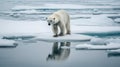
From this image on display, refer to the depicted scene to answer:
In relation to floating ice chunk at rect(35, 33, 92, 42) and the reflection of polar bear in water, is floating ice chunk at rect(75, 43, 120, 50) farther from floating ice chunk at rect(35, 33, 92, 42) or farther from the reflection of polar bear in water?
floating ice chunk at rect(35, 33, 92, 42)

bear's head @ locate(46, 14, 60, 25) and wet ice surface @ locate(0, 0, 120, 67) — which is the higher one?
bear's head @ locate(46, 14, 60, 25)

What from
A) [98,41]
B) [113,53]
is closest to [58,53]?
[113,53]

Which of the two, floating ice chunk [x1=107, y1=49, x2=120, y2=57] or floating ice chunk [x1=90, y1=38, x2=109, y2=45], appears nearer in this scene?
floating ice chunk [x1=107, y1=49, x2=120, y2=57]

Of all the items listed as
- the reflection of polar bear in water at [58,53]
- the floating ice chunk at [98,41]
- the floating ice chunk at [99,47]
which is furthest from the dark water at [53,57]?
the floating ice chunk at [98,41]

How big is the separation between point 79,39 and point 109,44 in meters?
0.80

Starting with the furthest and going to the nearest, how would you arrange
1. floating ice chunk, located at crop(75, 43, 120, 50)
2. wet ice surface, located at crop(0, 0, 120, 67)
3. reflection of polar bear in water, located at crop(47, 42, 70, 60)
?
floating ice chunk, located at crop(75, 43, 120, 50), reflection of polar bear in water, located at crop(47, 42, 70, 60), wet ice surface, located at crop(0, 0, 120, 67)

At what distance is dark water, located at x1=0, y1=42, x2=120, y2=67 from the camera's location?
4.84 meters

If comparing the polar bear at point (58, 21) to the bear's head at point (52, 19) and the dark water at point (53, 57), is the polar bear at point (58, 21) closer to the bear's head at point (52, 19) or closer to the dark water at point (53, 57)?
the bear's head at point (52, 19)

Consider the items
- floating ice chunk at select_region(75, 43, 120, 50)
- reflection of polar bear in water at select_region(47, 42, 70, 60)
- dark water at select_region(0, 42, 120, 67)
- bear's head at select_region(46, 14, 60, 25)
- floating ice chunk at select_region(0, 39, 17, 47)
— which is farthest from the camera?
bear's head at select_region(46, 14, 60, 25)

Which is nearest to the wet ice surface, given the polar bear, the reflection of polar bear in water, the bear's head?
the reflection of polar bear in water

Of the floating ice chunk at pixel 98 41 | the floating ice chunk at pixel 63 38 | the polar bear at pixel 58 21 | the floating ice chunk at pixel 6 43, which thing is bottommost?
the floating ice chunk at pixel 98 41

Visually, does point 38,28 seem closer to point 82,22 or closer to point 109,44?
point 82,22

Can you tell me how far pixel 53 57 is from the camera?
5.26 meters

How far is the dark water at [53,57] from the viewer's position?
4844 millimetres
